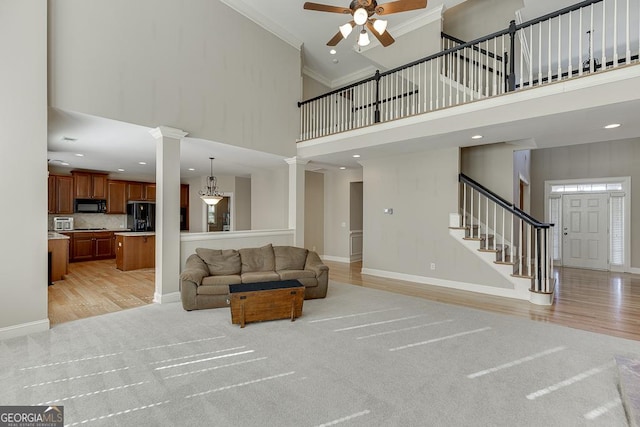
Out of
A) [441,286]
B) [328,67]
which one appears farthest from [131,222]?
[441,286]

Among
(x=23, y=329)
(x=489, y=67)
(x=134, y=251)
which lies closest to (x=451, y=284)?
(x=489, y=67)

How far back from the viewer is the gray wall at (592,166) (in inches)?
263

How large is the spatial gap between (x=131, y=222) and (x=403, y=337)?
9321 mm

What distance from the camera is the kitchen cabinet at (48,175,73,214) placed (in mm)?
7727

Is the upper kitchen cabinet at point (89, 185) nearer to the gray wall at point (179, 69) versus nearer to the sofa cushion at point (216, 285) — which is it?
the gray wall at point (179, 69)

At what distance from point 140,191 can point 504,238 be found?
33.6 feet

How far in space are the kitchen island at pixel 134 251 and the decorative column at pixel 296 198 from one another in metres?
3.49

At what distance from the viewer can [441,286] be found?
18.1ft

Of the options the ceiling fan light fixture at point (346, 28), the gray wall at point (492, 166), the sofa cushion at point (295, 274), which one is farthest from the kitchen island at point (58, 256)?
the gray wall at point (492, 166)

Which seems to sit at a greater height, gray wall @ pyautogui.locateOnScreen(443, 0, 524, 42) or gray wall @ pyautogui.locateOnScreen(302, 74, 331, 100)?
gray wall @ pyautogui.locateOnScreen(443, 0, 524, 42)

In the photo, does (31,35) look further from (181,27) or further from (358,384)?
(358,384)

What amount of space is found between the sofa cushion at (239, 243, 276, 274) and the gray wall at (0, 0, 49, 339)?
2.41 metres

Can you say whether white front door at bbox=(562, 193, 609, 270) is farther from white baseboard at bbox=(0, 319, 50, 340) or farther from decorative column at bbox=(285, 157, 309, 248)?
white baseboard at bbox=(0, 319, 50, 340)

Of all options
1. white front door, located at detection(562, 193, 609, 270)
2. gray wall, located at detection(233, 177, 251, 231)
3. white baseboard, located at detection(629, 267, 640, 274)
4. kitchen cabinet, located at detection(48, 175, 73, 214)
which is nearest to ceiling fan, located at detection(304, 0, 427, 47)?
gray wall, located at detection(233, 177, 251, 231)
